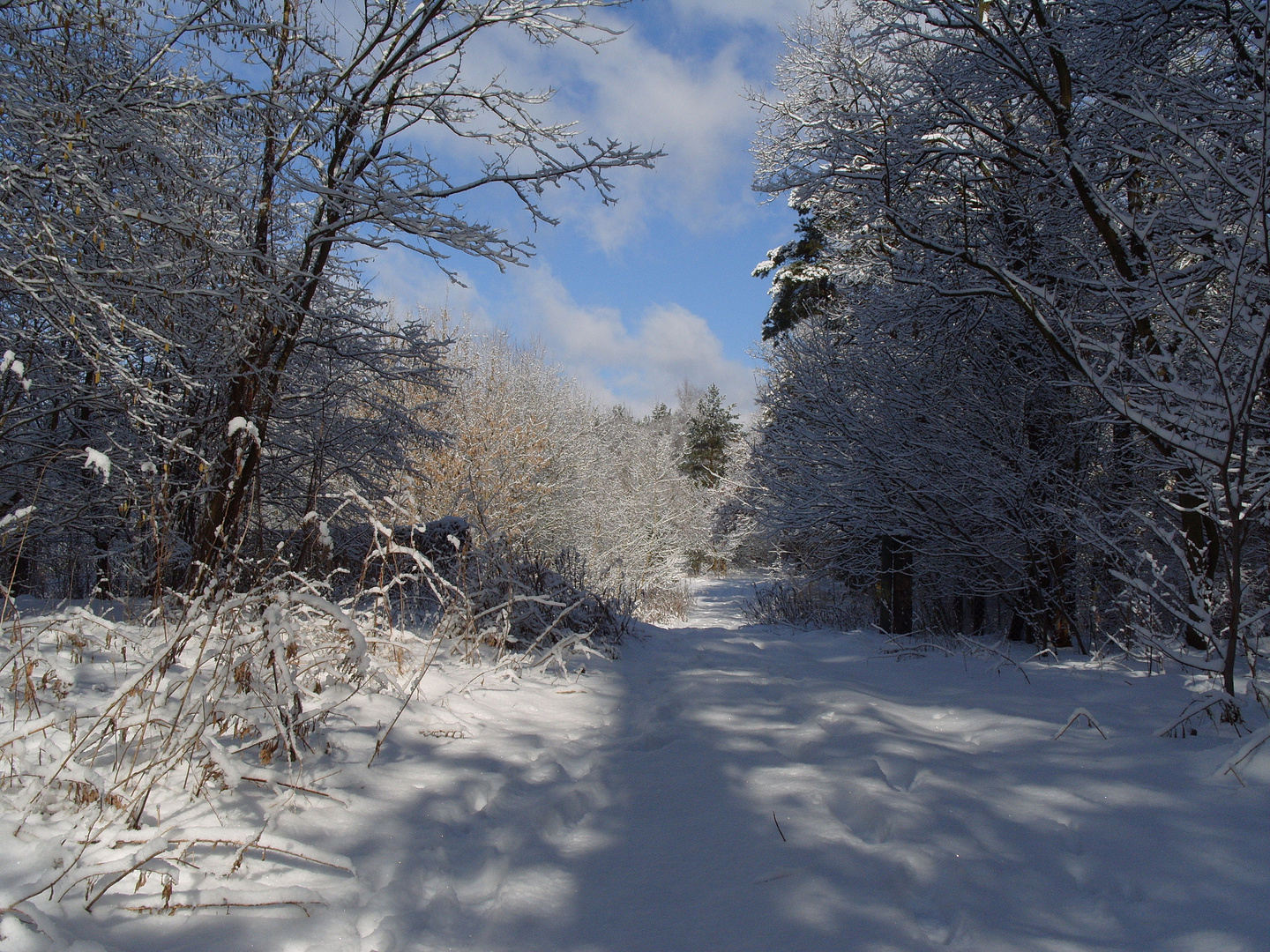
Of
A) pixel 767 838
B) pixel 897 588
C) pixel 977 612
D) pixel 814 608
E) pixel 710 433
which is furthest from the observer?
pixel 710 433

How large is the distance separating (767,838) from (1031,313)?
4618 mm

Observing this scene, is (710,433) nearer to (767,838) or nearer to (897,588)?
(897,588)

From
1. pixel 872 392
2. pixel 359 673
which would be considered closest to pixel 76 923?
pixel 359 673

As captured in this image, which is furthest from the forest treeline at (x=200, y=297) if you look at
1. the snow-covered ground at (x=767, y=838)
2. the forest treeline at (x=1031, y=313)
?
the forest treeline at (x=1031, y=313)

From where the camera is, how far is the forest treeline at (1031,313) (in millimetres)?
3975

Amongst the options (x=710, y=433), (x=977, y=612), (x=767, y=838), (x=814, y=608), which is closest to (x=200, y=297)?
(x=767, y=838)

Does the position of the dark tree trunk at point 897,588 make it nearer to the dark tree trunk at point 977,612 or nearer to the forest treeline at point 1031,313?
the forest treeline at point 1031,313

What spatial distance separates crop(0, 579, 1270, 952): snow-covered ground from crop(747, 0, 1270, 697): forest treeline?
1.14m

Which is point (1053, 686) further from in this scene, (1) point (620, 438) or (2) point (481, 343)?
(1) point (620, 438)

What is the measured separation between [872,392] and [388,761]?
734 centimetres

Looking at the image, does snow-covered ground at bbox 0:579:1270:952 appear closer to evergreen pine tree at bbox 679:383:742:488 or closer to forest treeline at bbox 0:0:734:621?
forest treeline at bbox 0:0:734:621

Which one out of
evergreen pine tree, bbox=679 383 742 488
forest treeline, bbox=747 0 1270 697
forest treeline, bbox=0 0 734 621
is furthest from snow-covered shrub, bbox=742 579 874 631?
evergreen pine tree, bbox=679 383 742 488

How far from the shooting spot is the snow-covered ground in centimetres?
153

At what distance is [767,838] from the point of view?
198cm
